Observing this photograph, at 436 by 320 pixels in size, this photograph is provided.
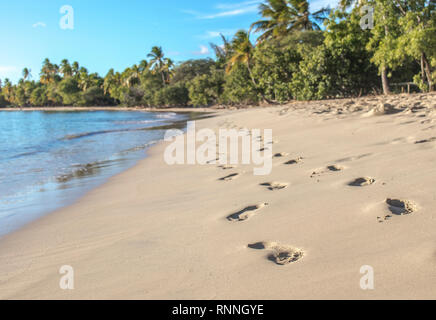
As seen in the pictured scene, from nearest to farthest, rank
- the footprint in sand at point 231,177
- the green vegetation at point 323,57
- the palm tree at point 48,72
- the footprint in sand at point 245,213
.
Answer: the footprint in sand at point 245,213, the footprint in sand at point 231,177, the green vegetation at point 323,57, the palm tree at point 48,72

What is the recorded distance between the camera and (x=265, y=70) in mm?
26625

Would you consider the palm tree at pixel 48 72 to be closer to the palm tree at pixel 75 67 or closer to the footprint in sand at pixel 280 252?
Result: the palm tree at pixel 75 67

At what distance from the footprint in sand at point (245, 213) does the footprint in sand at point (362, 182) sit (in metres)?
0.84

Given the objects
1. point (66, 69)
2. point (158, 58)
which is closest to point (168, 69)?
point (158, 58)

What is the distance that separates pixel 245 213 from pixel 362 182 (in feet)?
3.79

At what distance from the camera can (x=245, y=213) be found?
2879 millimetres

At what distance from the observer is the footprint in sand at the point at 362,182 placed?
3023mm

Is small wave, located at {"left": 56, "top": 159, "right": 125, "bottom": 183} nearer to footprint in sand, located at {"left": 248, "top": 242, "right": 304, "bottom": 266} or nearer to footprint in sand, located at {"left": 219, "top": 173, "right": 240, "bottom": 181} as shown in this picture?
footprint in sand, located at {"left": 219, "top": 173, "right": 240, "bottom": 181}

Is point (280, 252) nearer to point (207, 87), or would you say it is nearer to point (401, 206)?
point (401, 206)

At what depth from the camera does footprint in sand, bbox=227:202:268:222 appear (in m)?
2.78

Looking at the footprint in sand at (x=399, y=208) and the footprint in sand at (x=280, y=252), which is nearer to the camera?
the footprint in sand at (x=280, y=252)

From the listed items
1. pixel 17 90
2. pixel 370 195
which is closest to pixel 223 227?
pixel 370 195

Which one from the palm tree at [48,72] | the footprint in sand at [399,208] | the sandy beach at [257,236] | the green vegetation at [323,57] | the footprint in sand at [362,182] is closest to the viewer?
the sandy beach at [257,236]

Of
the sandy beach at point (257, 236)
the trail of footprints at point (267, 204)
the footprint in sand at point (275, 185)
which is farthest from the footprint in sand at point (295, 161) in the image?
the footprint in sand at point (275, 185)
